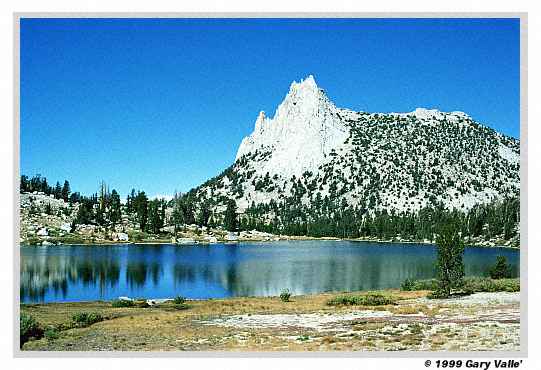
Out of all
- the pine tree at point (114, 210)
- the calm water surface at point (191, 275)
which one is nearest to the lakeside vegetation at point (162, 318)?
the calm water surface at point (191, 275)

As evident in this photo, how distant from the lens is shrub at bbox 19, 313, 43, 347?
59.7 feet

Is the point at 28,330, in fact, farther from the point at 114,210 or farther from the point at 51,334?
the point at 114,210

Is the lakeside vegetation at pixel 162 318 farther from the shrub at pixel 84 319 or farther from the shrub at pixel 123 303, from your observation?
the shrub at pixel 123 303

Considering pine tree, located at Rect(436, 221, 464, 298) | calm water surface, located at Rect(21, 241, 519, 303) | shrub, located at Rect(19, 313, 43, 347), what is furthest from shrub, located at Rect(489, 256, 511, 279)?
shrub, located at Rect(19, 313, 43, 347)

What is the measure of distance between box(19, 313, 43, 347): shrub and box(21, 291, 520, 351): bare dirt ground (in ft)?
1.32

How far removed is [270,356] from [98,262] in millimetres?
48128

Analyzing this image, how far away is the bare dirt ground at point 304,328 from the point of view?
17656 millimetres

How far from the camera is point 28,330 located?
18.9 m

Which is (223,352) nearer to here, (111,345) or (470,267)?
(111,345)

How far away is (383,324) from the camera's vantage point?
21.1m

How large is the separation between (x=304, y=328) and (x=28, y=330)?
34.6ft

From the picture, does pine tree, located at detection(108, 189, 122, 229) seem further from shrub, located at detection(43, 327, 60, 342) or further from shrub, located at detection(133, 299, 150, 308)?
shrub, located at detection(43, 327, 60, 342)

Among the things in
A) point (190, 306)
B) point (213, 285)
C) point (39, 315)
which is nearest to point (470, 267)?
point (213, 285)
